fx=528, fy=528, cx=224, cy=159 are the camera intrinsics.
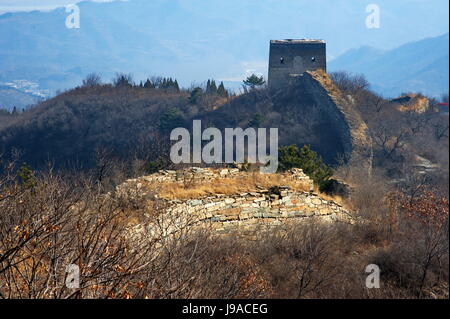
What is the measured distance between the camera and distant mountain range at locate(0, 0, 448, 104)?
82.4m

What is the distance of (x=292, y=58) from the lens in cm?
4662

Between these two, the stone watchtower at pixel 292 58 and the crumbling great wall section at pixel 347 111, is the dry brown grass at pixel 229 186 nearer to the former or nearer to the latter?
the crumbling great wall section at pixel 347 111

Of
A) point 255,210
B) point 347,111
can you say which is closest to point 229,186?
point 255,210

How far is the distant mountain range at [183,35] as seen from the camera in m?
82.4

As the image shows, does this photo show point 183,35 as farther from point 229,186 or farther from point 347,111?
point 229,186

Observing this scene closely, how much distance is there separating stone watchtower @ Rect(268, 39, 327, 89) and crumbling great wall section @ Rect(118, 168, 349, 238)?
1230 inches

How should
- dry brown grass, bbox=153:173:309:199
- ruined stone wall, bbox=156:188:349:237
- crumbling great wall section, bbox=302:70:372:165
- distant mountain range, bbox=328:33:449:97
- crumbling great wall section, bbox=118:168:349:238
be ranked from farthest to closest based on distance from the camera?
1. distant mountain range, bbox=328:33:449:97
2. crumbling great wall section, bbox=302:70:372:165
3. dry brown grass, bbox=153:173:309:199
4. ruined stone wall, bbox=156:188:349:237
5. crumbling great wall section, bbox=118:168:349:238

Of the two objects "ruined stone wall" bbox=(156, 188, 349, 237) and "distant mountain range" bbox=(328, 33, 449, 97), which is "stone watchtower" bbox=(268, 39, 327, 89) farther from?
"distant mountain range" bbox=(328, 33, 449, 97)

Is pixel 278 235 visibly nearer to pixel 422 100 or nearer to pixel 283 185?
pixel 283 185

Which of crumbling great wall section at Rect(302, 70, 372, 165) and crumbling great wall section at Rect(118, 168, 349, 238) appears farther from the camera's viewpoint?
crumbling great wall section at Rect(302, 70, 372, 165)

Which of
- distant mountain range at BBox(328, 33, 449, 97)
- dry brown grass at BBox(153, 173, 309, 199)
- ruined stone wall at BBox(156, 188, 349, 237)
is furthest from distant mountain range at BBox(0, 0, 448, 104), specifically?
ruined stone wall at BBox(156, 188, 349, 237)

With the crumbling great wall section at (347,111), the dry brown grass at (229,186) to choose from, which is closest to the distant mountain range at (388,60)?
the crumbling great wall section at (347,111)

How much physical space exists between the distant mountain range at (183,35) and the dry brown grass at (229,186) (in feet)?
135

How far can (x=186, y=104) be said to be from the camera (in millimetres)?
44656
